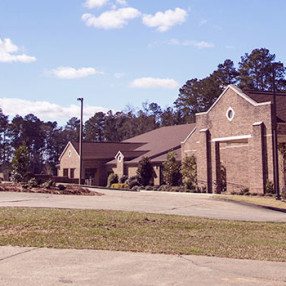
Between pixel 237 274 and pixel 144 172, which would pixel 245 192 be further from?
pixel 237 274

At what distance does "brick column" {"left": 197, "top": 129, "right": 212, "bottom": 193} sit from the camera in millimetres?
32000

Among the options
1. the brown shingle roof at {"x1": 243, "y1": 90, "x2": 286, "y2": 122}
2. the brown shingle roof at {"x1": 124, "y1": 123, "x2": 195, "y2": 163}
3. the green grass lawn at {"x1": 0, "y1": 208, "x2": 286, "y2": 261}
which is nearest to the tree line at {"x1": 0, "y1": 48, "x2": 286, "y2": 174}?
the brown shingle roof at {"x1": 124, "y1": 123, "x2": 195, "y2": 163}

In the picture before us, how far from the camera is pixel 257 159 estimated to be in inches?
1079

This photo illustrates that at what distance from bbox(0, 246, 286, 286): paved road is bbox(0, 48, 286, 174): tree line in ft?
212

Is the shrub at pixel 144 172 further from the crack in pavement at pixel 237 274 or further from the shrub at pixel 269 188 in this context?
the crack in pavement at pixel 237 274

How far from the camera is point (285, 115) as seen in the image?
2822 cm

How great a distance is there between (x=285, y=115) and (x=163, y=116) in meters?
65.0

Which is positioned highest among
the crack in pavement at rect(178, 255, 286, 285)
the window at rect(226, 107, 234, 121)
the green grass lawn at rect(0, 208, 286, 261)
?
the window at rect(226, 107, 234, 121)

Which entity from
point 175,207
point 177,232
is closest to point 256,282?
point 177,232

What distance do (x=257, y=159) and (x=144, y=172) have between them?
586 inches

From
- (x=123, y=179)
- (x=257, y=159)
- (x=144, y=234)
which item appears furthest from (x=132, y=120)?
(x=144, y=234)

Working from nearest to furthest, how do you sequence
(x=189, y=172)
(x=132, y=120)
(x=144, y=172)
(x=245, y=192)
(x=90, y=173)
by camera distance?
(x=245, y=192) < (x=189, y=172) < (x=144, y=172) < (x=90, y=173) < (x=132, y=120)

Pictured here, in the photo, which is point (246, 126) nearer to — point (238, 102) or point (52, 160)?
point (238, 102)

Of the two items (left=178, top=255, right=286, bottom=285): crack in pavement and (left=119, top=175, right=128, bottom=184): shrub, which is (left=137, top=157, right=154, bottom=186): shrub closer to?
(left=119, top=175, right=128, bottom=184): shrub
